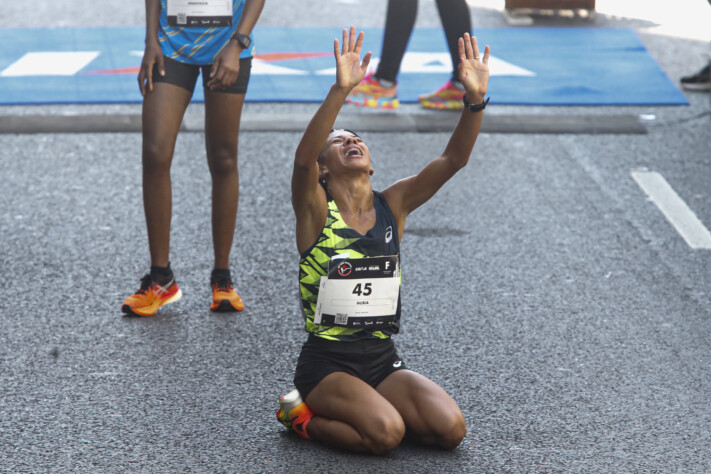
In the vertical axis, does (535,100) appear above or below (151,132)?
below

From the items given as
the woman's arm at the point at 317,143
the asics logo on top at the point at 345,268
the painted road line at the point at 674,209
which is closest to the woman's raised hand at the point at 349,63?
the woman's arm at the point at 317,143

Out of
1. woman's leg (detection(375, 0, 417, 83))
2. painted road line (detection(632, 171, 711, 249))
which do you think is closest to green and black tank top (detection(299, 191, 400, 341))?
painted road line (detection(632, 171, 711, 249))

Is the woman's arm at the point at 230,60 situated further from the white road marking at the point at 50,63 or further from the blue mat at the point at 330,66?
the white road marking at the point at 50,63

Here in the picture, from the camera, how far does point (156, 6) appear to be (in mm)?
4043

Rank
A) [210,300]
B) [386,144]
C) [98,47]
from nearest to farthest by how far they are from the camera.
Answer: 1. [210,300]
2. [386,144]
3. [98,47]

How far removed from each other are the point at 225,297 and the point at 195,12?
121cm

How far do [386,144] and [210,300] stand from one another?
7.82ft

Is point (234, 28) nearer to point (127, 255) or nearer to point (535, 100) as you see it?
point (127, 255)

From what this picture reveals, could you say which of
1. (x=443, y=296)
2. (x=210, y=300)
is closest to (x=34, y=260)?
(x=210, y=300)

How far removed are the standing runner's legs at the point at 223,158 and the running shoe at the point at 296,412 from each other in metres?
1.18

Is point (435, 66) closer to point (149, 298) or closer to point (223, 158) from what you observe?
point (223, 158)

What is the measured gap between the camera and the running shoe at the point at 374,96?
7.07 m

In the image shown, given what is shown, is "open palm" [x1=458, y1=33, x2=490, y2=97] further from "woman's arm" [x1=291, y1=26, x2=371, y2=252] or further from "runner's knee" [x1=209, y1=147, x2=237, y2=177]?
"runner's knee" [x1=209, y1=147, x2=237, y2=177]

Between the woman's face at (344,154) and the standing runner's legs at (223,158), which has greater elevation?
the woman's face at (344,154)
